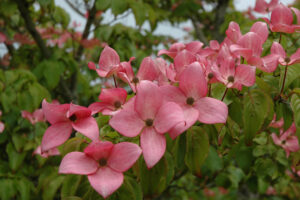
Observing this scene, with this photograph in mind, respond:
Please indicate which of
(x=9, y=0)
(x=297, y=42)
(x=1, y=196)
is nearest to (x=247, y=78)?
(x=297, y=42)

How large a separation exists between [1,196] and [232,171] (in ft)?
3.76

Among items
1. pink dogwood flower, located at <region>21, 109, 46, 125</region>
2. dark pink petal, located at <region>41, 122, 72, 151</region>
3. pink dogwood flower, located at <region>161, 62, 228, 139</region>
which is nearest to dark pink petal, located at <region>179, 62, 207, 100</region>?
pink dogwood flower, located at <region>161, 62, 228, 139</region>

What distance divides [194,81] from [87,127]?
198 mm

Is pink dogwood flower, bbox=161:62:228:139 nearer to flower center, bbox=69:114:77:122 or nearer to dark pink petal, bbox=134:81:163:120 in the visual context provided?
dark pink petal, bbox=134:81:163:120

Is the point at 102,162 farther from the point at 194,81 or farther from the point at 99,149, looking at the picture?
the point at 194,81

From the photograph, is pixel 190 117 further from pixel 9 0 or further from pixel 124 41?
pixel 9 0

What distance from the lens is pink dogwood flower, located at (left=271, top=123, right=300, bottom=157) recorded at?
88 cm

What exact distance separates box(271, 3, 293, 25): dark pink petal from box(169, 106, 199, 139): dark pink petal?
35cm

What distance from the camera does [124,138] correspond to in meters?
0.54

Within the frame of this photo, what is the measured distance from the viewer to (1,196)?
1190 mm

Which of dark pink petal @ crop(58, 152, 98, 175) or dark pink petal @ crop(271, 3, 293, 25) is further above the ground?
dark pink petal @ crop(271, 3, 293, 25)

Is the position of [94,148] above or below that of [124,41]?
above

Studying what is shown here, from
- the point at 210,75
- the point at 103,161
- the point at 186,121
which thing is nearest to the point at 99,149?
the point at 103,161

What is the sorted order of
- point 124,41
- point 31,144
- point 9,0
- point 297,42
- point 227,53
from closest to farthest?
point 227,53 < point 297,42 < point 31,144 < point 9,0 < point 124,41
